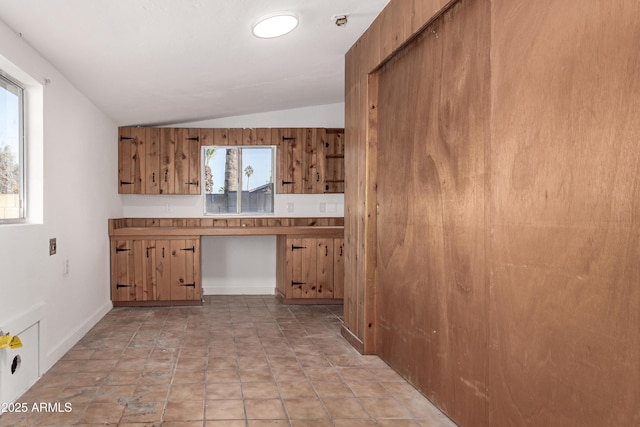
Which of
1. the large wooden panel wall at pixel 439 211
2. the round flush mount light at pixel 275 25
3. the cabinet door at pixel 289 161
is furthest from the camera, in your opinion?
the cabinet door at pixel 289 161

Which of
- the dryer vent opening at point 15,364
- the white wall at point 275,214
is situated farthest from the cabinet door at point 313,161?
the dryer vent opening at point 15,364

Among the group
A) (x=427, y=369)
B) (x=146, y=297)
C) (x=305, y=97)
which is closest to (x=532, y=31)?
(x=427, y=369)

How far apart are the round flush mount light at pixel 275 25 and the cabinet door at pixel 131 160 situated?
303cm

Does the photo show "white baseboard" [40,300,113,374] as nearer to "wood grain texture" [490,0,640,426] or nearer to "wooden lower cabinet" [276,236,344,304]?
"wooden lower cabinet" [276,236,344,304]

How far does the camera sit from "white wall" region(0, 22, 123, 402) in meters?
2.74

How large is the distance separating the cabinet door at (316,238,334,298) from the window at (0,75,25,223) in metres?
3.14

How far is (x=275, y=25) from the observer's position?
123 inches

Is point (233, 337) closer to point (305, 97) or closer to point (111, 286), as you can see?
point (111, 286)

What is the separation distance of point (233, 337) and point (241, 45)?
7.69ft

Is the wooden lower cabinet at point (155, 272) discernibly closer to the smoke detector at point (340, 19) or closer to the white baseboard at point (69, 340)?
the white baseboard at point (69, 340)

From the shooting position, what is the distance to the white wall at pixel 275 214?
6.07 metres

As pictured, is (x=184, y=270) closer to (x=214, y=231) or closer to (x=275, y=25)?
(x=214, y=231)

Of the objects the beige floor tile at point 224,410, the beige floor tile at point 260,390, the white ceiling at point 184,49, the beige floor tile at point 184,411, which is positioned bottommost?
the beige floor tile at point 260,390

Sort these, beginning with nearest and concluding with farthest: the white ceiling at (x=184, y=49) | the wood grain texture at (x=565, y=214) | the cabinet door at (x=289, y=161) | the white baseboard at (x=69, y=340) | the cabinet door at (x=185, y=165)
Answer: the wood grain texture at (x=565, y=214), the white ceiling at (x=184, y=49), the white baseboard at (x=69, y=340), the cabinet door at (x=185, y=165), the cabinet door at (x=289, y=161)
